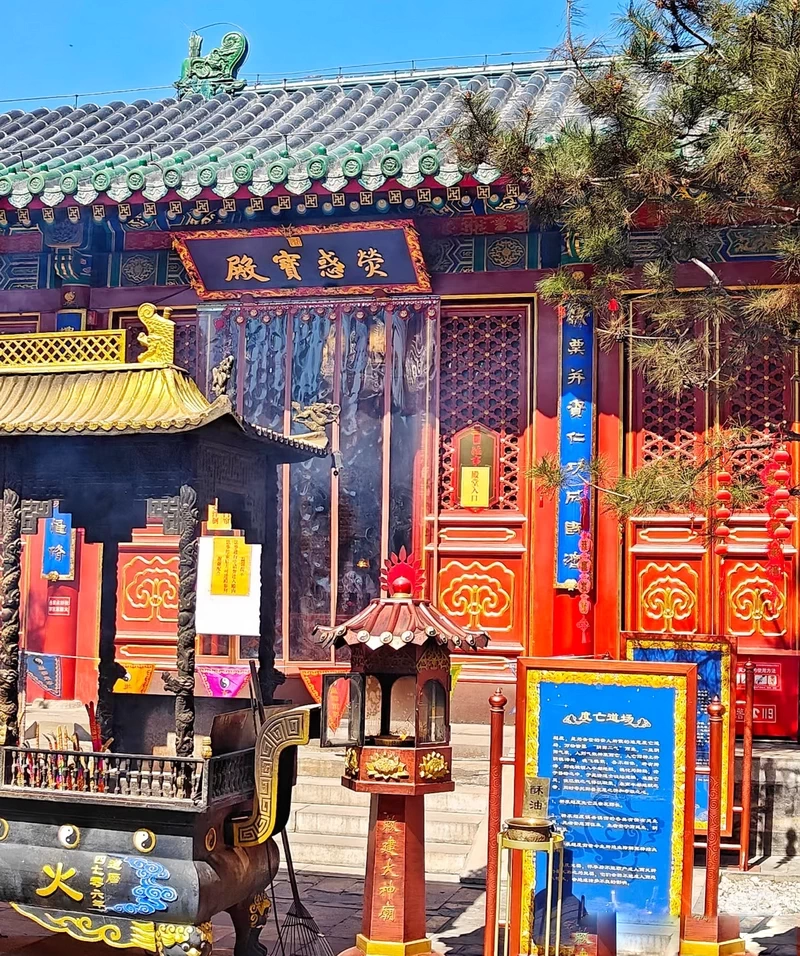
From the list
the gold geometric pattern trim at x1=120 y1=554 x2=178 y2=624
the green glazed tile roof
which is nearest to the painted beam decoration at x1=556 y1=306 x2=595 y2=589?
the green glazed tile roof

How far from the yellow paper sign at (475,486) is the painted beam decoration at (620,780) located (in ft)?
15.6

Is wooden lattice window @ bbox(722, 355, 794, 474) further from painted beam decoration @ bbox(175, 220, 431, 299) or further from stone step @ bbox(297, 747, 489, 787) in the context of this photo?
stone step @ bbox(297, 747, 489, 787)

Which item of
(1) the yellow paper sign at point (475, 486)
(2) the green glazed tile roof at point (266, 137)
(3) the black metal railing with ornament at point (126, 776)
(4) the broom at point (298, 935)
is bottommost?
(4) the broom at point (298, 935)

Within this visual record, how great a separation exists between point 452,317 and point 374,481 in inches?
61.1

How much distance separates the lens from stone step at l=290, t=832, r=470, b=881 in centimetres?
820

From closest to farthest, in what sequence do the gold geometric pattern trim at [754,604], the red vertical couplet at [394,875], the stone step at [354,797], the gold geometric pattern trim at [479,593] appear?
the red vertical couplet at [394,875] → the stone step at [354,797] → the gold geometric pattern trim at [754,604] → the gold geometric pattern trim at [479,593]

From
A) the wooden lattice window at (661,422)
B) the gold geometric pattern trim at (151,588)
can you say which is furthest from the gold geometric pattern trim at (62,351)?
the wooden lattice window at (661,422)

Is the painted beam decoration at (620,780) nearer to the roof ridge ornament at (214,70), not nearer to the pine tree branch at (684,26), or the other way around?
the pine tree branch at (684,26)

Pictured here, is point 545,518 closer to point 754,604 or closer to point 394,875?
point 754,604

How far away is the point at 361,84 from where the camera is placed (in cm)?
1399

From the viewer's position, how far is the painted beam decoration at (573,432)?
10.4 metres

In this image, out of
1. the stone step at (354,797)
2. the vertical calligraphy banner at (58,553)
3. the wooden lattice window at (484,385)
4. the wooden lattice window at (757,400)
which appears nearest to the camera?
the stone step at (354,797)

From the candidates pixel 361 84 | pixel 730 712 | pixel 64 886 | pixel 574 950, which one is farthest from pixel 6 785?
pixel 361 84

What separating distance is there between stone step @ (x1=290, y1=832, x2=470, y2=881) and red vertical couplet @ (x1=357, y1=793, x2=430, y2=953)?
1.98 m
